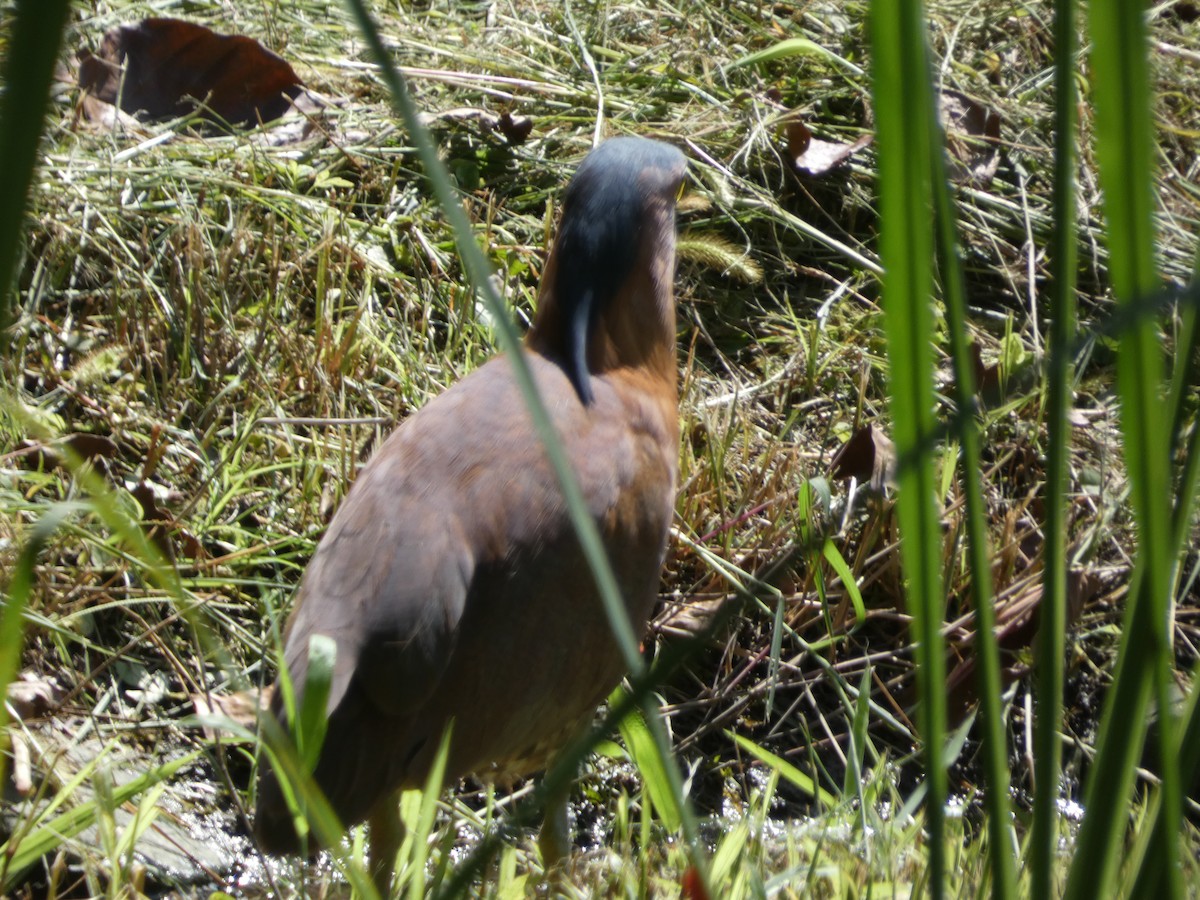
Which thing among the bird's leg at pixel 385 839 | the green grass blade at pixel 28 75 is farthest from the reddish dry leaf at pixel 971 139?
the green grass blade at pixel 28 75

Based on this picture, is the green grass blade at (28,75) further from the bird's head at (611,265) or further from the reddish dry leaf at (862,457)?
the reddish dry leaf at (862,457)

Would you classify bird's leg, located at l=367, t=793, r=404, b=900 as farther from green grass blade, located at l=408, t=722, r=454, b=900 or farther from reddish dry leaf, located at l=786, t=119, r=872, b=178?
reddish dry leaf, located at l=786, t=119, r=872, b=178

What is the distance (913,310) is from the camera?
2.63 feet

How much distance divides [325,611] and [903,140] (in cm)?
170

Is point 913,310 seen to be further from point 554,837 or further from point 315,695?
point 554,837

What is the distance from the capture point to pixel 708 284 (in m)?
4.20

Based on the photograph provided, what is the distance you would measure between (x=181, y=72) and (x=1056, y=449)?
401 cm

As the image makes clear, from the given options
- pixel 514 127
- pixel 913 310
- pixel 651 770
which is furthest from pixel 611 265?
pixel 913 310

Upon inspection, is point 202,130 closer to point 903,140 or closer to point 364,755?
point 364,755

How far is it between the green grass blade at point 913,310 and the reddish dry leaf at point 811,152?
3566 millimetres

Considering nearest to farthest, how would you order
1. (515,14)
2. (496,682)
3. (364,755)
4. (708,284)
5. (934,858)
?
(934,858) < (364,755) < (496,682) < (708,284) < (515,14)

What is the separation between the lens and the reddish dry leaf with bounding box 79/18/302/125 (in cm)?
425

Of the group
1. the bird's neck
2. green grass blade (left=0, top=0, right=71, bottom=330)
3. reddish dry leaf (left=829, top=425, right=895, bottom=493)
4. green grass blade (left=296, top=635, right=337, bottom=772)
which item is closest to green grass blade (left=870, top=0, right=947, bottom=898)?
green grass blade (left=0, top=0, right=71, bottom=330)

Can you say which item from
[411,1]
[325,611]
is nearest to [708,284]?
[411,1]
